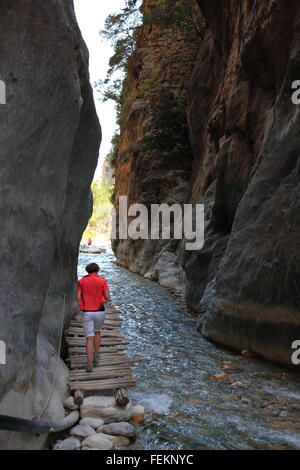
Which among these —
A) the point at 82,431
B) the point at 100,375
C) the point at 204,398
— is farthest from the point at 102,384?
the point at 204,398

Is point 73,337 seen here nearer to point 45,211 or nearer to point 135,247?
point 45,211

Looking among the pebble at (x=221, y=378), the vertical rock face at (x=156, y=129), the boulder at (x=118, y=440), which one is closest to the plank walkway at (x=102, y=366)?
the boulder at (x=118, y=440)

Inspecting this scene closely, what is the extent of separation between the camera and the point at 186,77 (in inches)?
953

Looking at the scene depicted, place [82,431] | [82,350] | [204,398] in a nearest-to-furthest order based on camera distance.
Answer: [82,431] < [204,398] < [82,350]

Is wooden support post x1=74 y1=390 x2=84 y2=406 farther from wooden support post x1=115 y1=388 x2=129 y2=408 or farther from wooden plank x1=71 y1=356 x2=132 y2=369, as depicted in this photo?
wooden plank x1=71 y1=356 x2=132 y2=369

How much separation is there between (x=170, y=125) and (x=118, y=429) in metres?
21.1

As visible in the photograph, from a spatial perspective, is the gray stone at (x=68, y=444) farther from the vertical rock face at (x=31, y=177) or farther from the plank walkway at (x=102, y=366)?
the plank walkway at (x=102, y=366)

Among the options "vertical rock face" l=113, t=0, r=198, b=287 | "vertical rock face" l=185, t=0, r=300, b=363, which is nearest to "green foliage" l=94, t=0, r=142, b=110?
"vertical rock face" l=113, t=0, r=198, b=287

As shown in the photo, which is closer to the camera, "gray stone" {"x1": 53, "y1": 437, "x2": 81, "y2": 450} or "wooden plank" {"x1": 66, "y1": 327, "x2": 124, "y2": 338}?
"gray stone" {"x1": 53, "y1": 437, "x2": 81, "y2": 450}

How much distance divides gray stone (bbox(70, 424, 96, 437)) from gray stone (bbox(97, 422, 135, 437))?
10 centimetres

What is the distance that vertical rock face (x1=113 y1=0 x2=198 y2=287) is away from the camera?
75.5 ft

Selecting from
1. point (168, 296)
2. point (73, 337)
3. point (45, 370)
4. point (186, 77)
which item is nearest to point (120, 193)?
point (186, 77)

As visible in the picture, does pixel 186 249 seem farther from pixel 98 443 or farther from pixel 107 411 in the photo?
pixel 98 443

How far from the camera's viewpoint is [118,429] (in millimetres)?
4062
